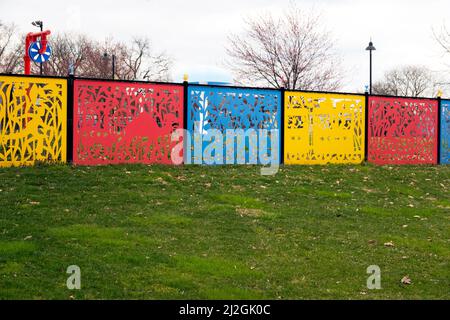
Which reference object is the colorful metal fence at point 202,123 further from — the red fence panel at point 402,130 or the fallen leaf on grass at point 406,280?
the fallen leaf on grass at point 406,280

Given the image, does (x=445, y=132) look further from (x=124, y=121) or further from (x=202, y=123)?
(x=124, y=121)

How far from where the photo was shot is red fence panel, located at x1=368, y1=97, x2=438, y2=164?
1545 cm

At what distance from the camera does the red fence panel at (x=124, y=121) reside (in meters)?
12.2

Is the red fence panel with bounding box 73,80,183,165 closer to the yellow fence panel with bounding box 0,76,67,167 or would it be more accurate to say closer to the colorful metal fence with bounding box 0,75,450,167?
the colorful metal fence with bounding box 0,75,450,167

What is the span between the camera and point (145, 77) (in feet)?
167

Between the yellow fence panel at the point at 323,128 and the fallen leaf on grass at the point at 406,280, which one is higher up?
the yellow fence panel at the point at 323,128

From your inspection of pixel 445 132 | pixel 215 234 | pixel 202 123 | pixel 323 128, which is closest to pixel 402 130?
pixel 445 132

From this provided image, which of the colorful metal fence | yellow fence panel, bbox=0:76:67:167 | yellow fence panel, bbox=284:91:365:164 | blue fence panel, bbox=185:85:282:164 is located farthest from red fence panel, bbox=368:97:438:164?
yellow fence panel, bbox=0:76:67:167

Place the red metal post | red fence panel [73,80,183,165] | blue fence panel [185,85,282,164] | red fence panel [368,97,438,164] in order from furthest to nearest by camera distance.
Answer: the red metal post < red fence panel [368,97,438,164] < blue fence panel [185,85,282,164] < red fence panel [73,80,183,165]

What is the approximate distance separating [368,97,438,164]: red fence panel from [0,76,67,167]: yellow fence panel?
8111mm

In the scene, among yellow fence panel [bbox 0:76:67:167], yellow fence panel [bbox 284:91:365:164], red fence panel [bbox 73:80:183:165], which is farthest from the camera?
yellow fence panel [bbox 284:91:365:164]

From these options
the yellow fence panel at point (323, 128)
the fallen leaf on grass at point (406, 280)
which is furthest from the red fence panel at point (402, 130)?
the fallen leaf on grass at point (406, 280)

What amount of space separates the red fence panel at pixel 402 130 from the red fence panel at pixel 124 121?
5.62m

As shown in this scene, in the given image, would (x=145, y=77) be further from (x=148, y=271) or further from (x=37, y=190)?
(x=148, y=271)
